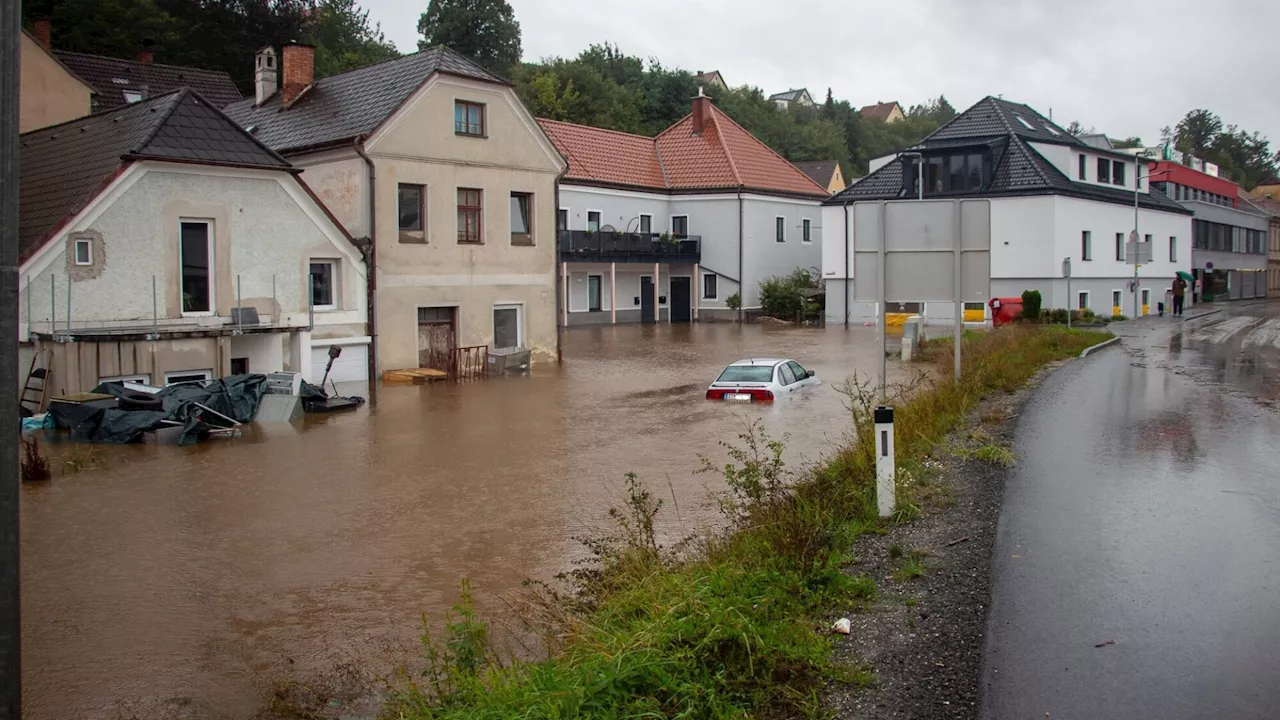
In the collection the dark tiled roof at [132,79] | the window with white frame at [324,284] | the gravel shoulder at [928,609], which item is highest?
the dark tiled roof at [132,79]

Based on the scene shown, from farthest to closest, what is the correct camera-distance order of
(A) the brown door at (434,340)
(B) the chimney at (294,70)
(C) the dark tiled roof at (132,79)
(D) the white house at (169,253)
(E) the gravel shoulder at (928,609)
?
(C) the dark tiled roof at (132,79), (B) the chimney at (294,70), (A) the brown door at (434,340), (D) the white house at (169,253), (E) the gravel shoulder at (928,609)

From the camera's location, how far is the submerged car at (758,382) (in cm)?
2423

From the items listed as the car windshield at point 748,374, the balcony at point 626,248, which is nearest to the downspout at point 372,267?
the car windshield at point 748,374

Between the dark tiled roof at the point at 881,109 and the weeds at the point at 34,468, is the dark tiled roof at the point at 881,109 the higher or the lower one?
the higher one

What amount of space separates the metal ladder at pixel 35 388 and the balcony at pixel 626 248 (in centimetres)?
2594

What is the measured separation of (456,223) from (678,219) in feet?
83.3

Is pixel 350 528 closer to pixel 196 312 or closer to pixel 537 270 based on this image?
pixel 196 312

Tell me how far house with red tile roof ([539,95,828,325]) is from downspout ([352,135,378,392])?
20172 millimetres

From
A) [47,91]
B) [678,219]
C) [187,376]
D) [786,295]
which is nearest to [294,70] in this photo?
[47,91]

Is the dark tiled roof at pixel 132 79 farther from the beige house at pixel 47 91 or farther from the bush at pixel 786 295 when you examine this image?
the bush at pixel 786 295

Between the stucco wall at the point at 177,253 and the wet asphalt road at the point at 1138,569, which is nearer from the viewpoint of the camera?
the wet asphalt road at the point at 1138,569

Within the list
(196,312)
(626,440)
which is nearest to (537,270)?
(196,312)

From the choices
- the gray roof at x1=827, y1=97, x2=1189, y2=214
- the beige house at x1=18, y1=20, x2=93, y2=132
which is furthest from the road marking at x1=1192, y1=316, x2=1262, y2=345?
the beige house at x1=18, y1=20, x2=93, y2=132

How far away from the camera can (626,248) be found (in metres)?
50.3
